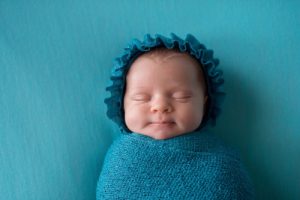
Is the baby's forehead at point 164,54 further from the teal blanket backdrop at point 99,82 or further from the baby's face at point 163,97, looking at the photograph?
the teal blanket backdrop at point 99,82

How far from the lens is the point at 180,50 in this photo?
101cm

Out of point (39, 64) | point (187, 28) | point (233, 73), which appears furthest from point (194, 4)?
point (39, 64)

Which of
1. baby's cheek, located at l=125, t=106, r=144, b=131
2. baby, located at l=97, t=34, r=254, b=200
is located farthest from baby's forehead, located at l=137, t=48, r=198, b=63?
baby's cheek, located at l=125, t=106, r=144, b=131

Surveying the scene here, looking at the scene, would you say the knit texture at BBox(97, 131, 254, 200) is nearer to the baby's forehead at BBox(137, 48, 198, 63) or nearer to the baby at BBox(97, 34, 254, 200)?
the baby at BBox(97, 34, 254, 200)

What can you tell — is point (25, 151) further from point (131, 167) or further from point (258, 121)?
point (258, 121)

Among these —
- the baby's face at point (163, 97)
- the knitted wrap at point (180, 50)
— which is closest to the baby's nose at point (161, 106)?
the baby's face at point (163, 97)

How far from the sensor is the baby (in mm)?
955

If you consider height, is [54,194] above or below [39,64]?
below

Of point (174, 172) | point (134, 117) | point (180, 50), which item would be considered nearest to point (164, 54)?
point (180, 50)

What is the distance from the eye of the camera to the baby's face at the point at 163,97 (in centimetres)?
98

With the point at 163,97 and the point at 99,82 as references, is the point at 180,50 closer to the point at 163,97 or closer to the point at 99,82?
the point at 163,97

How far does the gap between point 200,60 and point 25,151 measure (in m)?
0.49

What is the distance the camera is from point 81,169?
109 cm

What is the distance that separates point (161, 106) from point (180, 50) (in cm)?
15
